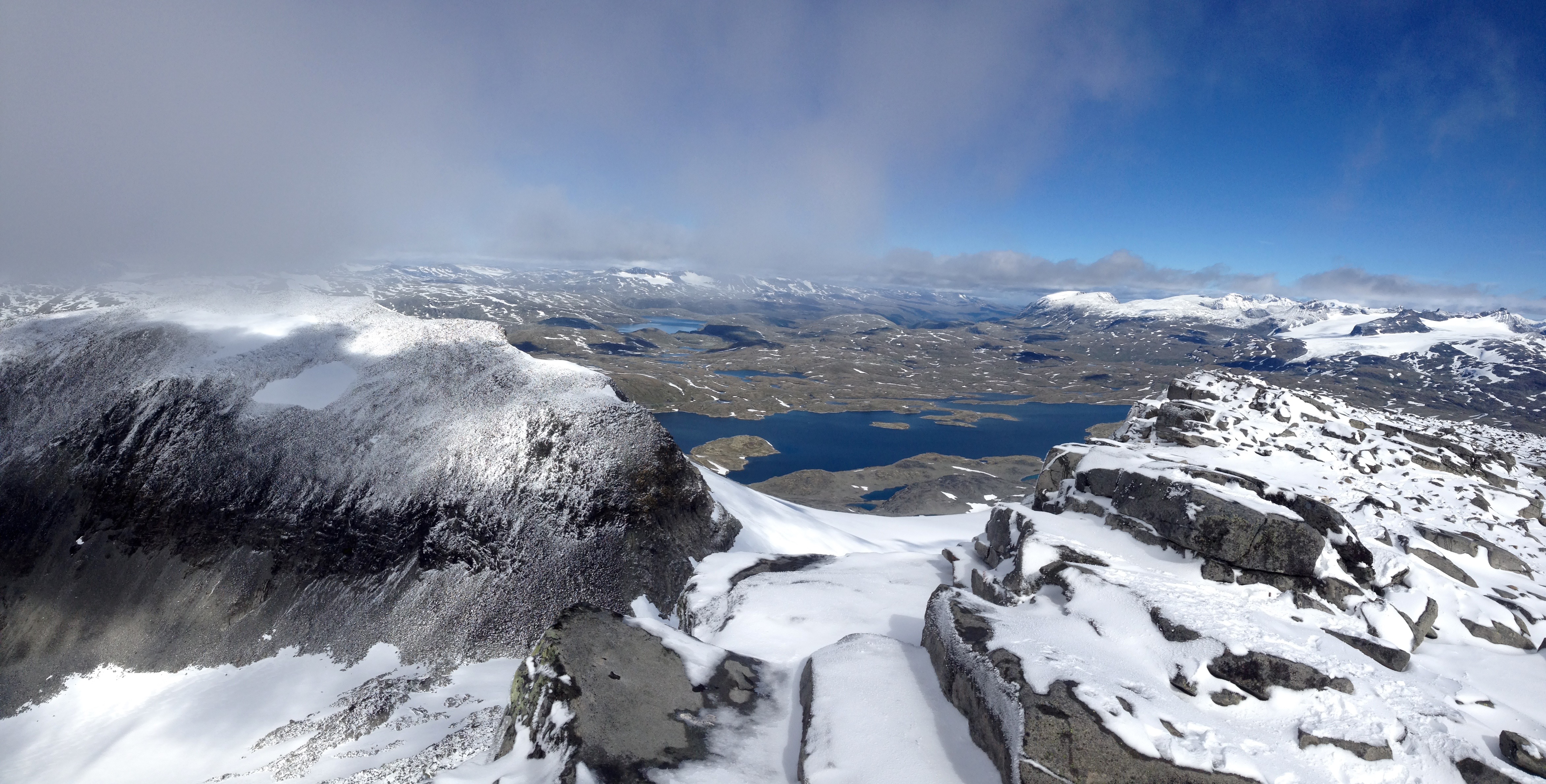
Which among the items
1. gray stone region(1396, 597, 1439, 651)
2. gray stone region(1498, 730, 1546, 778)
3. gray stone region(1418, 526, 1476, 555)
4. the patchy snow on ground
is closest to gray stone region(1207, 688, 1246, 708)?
gray stone region(1498, 730, 1546, 778)

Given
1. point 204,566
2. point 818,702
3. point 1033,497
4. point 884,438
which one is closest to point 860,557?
point 1033,497

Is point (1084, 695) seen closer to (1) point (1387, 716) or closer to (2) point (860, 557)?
(1) point (1387, 716)

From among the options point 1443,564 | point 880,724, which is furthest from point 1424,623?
point 880,724

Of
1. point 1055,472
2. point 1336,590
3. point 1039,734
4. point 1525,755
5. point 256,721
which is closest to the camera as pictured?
point 1039,734

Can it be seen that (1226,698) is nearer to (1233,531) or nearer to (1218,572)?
(1218,572)

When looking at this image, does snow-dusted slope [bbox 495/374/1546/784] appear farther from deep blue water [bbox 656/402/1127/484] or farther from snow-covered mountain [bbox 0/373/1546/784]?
deep blue water [bbox 656/402/1127/484]

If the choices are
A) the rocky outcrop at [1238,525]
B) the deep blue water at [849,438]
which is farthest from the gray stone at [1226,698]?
the deep blue water at [849,438]
